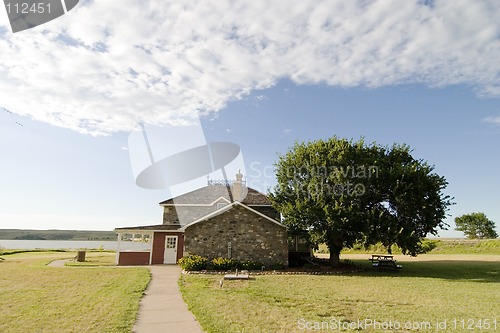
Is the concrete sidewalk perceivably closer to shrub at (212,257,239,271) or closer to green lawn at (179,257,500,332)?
green lawn at (179,257,500,332)

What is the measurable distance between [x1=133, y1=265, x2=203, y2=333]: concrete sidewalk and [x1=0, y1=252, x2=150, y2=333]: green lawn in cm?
33

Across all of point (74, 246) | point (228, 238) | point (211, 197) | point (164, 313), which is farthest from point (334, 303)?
point (74, 246)

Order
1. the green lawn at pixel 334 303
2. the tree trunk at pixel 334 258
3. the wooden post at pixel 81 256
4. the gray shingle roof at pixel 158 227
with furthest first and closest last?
the wooden post at pixel 81 256 < the gray shingle roof at pixel 158 227 < the tree trunk at pixel 334 258 < the green lawn at pixel 334 303

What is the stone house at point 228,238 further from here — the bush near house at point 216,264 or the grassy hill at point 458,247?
the grassy hill at point 458,247

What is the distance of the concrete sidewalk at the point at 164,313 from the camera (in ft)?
28.0

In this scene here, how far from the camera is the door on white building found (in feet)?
91.9

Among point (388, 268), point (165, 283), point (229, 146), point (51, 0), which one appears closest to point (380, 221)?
point (388, 268)

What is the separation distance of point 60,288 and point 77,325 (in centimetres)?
721

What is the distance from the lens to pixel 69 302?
11.5 meters

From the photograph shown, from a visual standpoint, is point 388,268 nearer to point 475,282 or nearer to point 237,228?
point 475,282

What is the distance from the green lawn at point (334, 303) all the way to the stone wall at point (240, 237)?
6181 millimetres

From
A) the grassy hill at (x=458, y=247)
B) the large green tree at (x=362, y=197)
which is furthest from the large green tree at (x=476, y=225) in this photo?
the large green tree at (x=362, y=197)

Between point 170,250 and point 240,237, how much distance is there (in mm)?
7357

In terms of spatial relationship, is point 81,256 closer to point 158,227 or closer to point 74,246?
point 158,227
